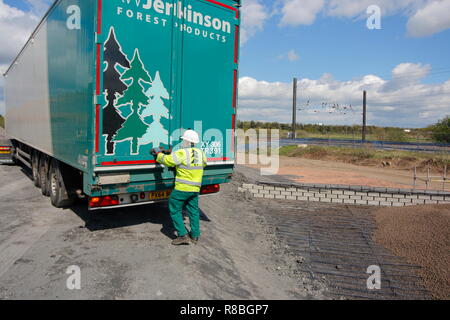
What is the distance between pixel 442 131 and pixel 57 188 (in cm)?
3535

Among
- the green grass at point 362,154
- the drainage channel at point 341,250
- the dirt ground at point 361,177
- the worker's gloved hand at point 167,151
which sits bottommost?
the drainage channel at point 341,250

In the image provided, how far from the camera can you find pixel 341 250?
7.03 m

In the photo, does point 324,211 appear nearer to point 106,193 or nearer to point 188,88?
point 188,88

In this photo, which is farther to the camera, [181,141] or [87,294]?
[181,141]

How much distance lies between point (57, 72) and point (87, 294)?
433 cm

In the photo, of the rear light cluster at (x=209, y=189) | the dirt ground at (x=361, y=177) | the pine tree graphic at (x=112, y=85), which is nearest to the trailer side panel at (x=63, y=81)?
the pine tree graphic at (x=112, y=85)

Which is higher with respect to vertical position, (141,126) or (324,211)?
(141,126)

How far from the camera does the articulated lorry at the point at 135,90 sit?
4648 millimetres

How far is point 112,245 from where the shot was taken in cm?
511

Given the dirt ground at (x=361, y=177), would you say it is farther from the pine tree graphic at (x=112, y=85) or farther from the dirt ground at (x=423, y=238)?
the pine tree graphic at (x=112, y=85)

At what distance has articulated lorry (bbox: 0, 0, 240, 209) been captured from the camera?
4648 mm

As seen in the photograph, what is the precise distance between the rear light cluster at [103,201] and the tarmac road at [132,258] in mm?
Answer: 628
